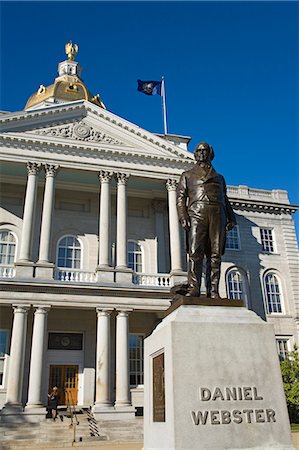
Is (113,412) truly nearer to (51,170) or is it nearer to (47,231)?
(47,231)

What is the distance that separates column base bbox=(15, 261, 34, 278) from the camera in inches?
912

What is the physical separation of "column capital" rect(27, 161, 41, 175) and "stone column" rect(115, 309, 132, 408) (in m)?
9.42

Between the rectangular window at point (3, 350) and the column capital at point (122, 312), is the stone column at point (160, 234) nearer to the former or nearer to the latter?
the column capital at point (122, 312)

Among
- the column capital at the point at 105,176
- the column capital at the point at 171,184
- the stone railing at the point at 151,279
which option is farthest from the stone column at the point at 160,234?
the column capital at the point at 105,176

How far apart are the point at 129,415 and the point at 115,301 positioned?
18.8 feet

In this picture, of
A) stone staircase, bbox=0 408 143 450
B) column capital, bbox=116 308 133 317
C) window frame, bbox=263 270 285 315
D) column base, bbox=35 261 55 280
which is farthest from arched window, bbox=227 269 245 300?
column base, bbox=35 261 55 280

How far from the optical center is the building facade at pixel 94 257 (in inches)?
900

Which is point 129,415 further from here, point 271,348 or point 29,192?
point 271,348

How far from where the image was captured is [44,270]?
2358cm

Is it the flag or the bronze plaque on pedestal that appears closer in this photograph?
the bronze plaque on pedestal

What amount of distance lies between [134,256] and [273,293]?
10.5 m

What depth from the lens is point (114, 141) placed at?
28.1 m

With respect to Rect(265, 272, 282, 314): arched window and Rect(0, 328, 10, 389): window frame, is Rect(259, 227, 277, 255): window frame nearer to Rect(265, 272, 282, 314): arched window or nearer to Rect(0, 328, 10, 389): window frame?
Rect(265, 272, 282, 314): arched window

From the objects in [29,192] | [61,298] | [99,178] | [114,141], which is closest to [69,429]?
[61,298]
